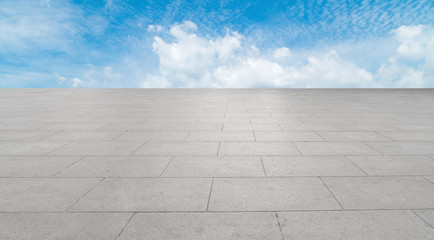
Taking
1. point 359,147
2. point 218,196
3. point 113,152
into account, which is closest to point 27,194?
point 113,152

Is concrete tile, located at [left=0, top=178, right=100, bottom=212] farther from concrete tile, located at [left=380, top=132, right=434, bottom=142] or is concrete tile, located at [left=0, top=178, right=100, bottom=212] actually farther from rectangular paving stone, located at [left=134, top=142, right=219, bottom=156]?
concrete tile, located at [left=380, top=132, right=434, bottom=142]

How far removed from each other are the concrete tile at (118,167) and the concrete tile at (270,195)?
133cm

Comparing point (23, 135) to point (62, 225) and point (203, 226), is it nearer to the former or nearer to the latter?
point (62, 225)

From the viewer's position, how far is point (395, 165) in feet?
15.2

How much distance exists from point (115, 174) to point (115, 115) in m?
6.50

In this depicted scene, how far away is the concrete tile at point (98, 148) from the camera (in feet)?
18.0

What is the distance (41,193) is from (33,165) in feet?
4.81

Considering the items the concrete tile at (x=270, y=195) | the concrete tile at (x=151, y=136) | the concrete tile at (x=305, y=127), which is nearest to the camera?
the concrete tile at (x=270, y=195)

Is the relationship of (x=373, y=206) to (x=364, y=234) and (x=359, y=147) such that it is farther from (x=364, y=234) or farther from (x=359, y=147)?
(x=359, y=147)

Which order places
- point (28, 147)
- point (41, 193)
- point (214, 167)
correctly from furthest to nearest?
point (28, 147) < point (214, 167) < point (41, 193)

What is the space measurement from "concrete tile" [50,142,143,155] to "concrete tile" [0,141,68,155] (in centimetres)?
28

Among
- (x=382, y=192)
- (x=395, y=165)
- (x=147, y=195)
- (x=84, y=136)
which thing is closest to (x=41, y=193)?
(x=147, y=195)

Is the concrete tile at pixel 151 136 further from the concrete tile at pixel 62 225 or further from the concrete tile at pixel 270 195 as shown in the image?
the concrete tile at pixel 62 225

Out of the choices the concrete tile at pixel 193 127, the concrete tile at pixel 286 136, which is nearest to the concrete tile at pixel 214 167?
the concrete tile at pixel 286 136
